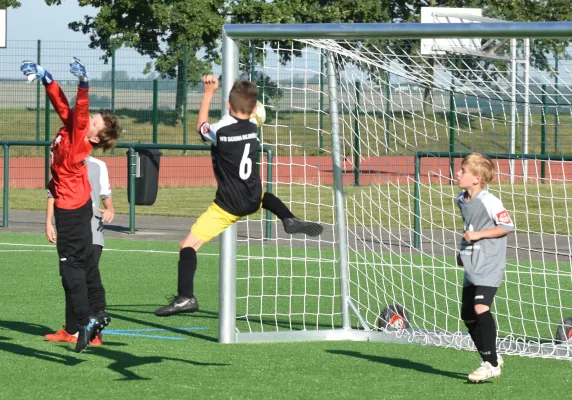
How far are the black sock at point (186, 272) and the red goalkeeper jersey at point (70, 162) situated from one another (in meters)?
0.80

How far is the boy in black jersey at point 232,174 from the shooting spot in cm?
760

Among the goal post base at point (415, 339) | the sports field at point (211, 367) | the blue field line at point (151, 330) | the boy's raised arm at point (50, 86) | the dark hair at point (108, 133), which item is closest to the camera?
the sports field at point (211, 367)

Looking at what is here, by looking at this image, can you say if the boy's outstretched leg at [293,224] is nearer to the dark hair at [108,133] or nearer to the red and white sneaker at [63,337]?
the dark hair at [108,133]

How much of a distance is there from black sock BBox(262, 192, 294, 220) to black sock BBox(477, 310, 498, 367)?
57.5 inches

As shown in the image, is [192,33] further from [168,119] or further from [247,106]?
[247,106]

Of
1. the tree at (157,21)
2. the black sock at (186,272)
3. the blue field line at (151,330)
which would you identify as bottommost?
the blue field line at (151,330)

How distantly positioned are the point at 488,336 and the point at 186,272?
2029 mm

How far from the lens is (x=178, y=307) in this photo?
24.4 ft

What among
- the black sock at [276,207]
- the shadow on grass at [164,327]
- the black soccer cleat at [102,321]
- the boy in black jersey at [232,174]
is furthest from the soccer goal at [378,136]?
the black soccer cleat at [102,321]

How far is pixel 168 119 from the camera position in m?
24.8

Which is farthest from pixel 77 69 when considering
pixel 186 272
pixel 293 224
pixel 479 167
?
pixel 479 167

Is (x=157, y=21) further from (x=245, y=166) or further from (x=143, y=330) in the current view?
(x=245, y=166)

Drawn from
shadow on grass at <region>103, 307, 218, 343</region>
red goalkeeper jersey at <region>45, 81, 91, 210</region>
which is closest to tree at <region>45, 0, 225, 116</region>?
shadow on grass at <region>103, 307, 218, 343</region>

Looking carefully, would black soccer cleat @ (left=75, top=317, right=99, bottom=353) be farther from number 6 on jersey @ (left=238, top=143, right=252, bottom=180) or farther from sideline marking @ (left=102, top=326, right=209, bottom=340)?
sideline marking @ (left=102, top=326, right=209, bottom=340)
